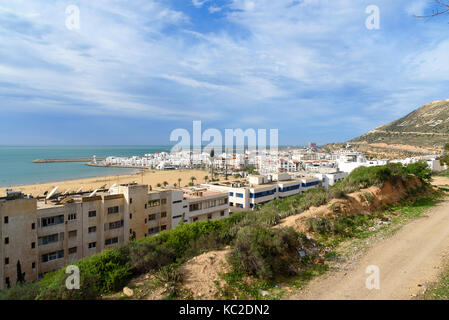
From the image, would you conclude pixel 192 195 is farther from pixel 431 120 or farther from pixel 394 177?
pixel 431 120

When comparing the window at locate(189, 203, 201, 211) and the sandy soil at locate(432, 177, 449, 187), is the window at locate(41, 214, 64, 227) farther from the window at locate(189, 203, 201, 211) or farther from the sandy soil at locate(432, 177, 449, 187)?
the sandy soil at locate(432, 177, 449, 187)

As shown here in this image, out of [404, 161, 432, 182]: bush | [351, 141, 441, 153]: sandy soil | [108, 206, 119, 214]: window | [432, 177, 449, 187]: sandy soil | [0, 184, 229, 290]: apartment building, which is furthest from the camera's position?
[351, 141, 441, 153]: sandy soil

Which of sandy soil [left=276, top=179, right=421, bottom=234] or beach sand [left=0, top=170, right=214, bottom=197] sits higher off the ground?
sandy soil [left=276, top=179, right=421, bottom=234]

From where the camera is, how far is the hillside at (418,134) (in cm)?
7944

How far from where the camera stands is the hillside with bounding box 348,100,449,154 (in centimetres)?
7944

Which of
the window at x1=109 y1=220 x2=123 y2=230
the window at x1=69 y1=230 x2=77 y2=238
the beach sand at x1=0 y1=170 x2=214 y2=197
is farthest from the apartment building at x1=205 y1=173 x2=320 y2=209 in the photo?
the beach sand at x1=0 y1=170 x2=214 y2=197

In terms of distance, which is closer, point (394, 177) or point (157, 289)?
point (157, 289)

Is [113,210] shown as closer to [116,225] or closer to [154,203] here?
[116,225]

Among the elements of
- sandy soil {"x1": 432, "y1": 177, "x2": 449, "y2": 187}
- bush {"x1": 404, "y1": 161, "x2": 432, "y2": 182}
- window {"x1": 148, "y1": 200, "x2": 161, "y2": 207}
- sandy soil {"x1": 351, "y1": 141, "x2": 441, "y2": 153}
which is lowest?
window {"x1": 148, "y1": 200, "x2": 161, "y2": 207}

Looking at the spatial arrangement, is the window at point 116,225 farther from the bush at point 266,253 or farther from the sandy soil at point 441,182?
the sandy soil at point 441,182

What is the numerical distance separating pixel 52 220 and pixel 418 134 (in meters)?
109
